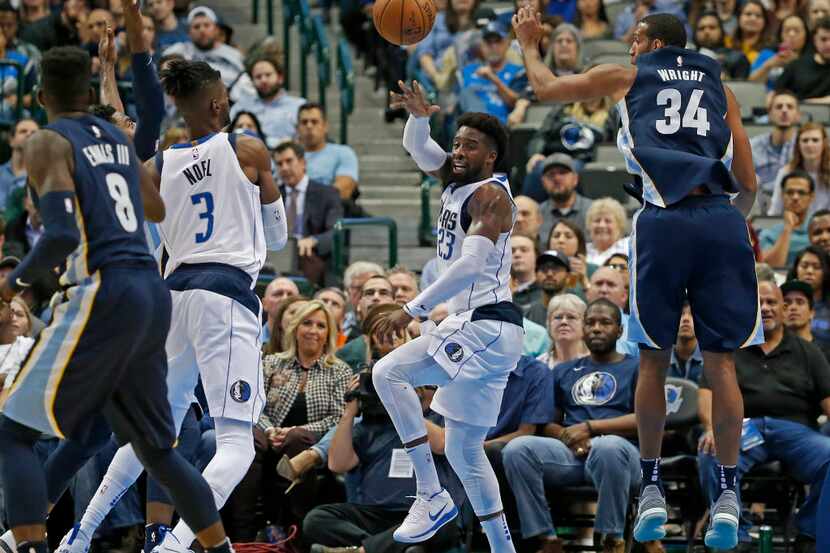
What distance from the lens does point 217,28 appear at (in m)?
17.2

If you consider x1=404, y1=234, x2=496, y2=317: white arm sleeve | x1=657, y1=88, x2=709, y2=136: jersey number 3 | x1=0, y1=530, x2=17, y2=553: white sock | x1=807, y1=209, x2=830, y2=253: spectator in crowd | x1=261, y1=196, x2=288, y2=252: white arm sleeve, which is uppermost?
x1=657, y1=88, x2=709, y2=136: jersey number 3

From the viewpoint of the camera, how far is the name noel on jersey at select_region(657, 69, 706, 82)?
8.43m

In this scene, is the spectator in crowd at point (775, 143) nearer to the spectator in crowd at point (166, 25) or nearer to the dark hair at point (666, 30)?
the dark hair at point (666, 30)

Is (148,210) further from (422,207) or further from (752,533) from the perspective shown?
(422,207)

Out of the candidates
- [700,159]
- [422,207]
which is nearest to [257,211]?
[700,159]

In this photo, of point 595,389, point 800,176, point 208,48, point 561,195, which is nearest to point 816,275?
point 800,176

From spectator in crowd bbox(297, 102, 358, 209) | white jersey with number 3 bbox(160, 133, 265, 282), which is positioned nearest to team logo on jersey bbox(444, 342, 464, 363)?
white jersey with number 3 bbox(160, 133, 265, 282)

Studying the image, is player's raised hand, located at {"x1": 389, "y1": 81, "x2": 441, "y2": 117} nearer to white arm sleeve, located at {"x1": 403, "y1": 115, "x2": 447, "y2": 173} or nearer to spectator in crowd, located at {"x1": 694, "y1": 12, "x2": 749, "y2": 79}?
white arm sleeve, located at {"x1": 403, "y1": 115, "x2": 447, "y2": 173}

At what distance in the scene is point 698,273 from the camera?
8.48 meters

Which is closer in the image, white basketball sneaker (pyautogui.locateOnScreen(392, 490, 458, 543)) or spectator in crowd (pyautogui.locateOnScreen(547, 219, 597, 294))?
white basketball sneaker (pyautogui.locateOnScreen(392, 490, 458, 543))

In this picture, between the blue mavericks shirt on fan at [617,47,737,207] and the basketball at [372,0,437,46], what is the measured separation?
63.3 inches

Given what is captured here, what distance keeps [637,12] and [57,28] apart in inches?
253

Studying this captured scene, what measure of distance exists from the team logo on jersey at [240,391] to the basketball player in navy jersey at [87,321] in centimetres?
78

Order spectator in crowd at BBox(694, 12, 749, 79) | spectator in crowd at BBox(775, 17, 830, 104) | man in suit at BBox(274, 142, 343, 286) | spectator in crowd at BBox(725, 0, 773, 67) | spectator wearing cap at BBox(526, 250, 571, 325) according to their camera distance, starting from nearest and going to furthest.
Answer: spectator wearing cap at BBox(526, 250, 571, 325) → man in suit at BBox(274, 142, 343, 286) → spectator in crowd at BBox(775, 17, 830, 104) → spectator in crowd at BBox(694, 12, 749, 79) → spectator in crowd at BBox(725, 0, 773, 67)
